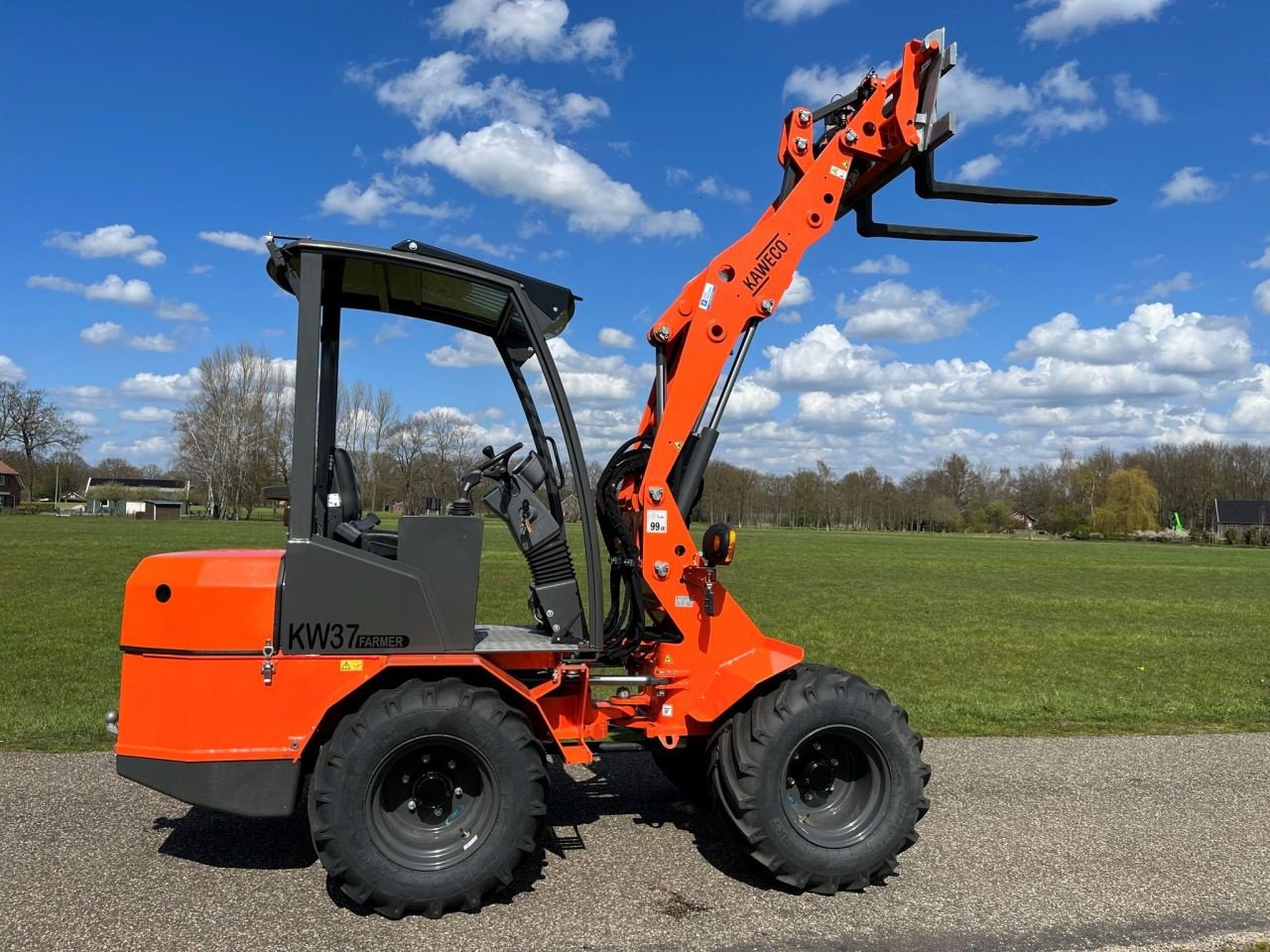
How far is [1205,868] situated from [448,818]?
4.29 m

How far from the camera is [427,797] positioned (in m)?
4.69

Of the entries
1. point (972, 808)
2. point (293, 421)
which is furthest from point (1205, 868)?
point (293, 421)

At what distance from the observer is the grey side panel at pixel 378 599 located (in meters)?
4.52

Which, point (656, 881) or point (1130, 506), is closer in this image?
point (656, 881)

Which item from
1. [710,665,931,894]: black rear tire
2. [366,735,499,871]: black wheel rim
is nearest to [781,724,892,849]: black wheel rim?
[710,665,931,894]: black rear tire

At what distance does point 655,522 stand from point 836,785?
5.90 feet

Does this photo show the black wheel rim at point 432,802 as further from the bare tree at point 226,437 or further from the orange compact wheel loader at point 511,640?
the bare tree at point 226,437

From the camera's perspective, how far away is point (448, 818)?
15.4ft

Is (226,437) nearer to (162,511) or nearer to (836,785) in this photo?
(162,511)

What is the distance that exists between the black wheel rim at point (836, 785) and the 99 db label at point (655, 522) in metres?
1.40

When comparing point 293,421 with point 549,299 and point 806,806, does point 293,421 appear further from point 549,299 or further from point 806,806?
point 806,806

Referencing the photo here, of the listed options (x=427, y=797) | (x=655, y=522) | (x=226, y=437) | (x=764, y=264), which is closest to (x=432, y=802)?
(x=427, y=797)

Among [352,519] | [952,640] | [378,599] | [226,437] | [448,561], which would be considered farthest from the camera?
[226,437]

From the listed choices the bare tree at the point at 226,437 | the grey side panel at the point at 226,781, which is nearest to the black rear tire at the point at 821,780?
the grey side panel at the point at 226,781
